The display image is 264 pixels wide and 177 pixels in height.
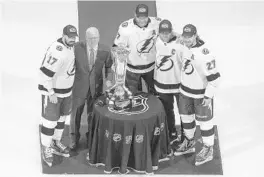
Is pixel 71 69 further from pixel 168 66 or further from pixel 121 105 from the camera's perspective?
pixel 168 66

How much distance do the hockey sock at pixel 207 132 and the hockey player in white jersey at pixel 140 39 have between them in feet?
3.45

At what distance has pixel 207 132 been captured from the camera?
11953mm

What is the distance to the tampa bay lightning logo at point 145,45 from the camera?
476 inches

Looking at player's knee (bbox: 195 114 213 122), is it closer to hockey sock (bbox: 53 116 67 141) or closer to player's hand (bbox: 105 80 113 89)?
player's hand (bbox: 105 80 113 89)

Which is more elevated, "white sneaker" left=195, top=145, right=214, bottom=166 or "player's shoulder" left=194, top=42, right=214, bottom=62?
"player's shoulder" left=194, top=42, right=214, bottom=62

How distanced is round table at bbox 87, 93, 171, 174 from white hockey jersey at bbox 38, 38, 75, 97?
48 centimetres

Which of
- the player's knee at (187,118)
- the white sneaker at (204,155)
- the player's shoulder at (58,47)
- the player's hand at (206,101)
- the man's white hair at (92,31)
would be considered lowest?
the white sneaker at (204,155)

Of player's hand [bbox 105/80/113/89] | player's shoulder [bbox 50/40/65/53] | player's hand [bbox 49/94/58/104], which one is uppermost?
player's shoulder [bbox 50/40/65/53]

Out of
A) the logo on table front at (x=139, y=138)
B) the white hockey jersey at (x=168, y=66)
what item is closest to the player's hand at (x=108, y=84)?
the white hockey jersey at (x=168, y=66)

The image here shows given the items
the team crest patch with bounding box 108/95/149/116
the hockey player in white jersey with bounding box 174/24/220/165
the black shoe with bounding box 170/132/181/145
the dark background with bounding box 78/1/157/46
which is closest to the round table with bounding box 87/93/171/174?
the team crest patch with bounding box 108/95/149/116

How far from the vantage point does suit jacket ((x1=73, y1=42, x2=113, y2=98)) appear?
11.8m

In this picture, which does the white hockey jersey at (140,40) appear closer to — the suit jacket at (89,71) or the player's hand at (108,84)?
the suit jacket at (89,71)

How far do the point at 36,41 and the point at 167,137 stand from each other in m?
3.68

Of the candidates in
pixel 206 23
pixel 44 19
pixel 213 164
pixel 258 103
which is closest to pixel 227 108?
pixel 258 103
